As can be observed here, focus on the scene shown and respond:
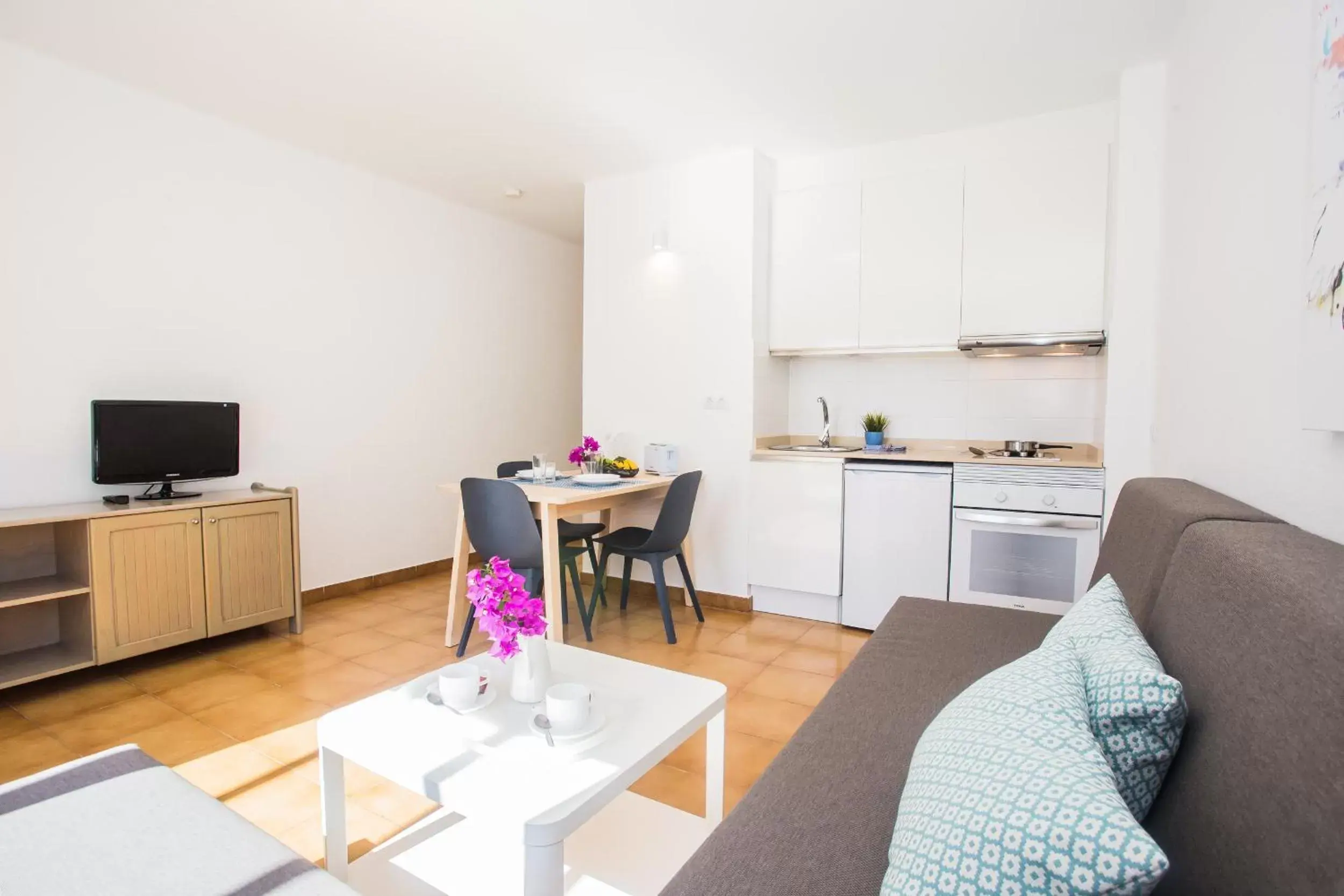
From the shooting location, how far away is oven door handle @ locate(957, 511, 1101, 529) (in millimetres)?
3057

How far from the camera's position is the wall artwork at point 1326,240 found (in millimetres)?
1092

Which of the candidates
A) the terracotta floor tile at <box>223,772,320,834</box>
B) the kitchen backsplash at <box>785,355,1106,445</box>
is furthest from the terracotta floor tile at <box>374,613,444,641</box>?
the kitchen backsplash at <box>785,355,1106,445</box>

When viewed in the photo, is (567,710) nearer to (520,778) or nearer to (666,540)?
(520,778)

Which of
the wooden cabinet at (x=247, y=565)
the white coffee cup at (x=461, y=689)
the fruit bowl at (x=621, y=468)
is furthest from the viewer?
the fruit bowl at (x=621, y=468)

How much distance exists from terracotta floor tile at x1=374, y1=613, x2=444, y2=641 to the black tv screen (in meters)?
1.09

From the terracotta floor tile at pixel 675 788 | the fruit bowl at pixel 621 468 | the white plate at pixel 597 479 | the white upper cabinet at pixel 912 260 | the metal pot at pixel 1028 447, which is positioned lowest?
the terracotta floor tile at pixel 675 788

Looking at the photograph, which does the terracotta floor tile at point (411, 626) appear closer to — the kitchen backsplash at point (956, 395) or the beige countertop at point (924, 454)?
the beige countertop at point (924, 454)

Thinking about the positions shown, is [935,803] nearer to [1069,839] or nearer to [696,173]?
[1069,839]

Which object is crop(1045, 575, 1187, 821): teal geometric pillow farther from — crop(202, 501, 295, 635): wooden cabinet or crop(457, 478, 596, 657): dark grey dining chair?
crop(202, 501, 295, 635): wooden cabinet

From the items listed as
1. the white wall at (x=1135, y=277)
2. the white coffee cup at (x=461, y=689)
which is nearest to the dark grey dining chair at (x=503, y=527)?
the white coffee cup at (x=461, y=689)

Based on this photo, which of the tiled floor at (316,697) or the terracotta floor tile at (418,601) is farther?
the terracotta floor tile at (418,601)

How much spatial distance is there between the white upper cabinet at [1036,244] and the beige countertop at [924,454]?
0.65m

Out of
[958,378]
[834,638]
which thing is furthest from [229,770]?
[958,378]

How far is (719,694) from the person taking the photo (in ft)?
5.43
